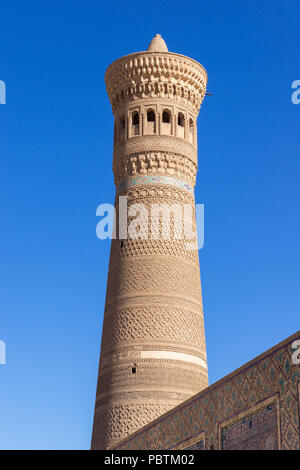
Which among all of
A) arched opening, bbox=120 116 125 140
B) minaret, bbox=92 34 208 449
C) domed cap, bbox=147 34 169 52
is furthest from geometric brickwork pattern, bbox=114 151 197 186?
domed cap, bbox=147 34 169 52

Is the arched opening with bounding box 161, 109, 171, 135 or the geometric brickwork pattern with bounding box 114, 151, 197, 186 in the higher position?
the arched opening with bounding box 161, 109, 171, 135

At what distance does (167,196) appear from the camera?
41.1ft

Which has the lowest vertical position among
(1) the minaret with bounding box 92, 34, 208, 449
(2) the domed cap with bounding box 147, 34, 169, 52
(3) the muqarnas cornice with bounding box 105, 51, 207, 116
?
(1) the minaret with bounding box 92, 34, 208, 449

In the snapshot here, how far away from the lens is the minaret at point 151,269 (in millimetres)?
11359

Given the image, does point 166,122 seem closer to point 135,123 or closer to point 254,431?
point 135,123

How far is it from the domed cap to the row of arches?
1176 mm

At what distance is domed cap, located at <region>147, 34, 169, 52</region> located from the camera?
45.0 ft

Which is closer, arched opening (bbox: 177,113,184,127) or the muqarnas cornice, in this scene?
the muqarnas cornice

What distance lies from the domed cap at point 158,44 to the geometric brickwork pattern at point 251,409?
7.09 meters

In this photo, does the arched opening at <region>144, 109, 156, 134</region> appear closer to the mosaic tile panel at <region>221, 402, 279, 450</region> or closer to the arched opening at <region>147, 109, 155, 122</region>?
the arched opening at <region>147, 109, 155, 122</region>

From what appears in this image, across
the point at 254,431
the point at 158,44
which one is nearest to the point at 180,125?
the point at 158,44

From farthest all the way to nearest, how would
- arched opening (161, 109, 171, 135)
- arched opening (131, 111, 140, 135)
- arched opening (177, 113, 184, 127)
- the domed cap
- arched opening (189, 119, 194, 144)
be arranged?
the domed cap
arched opening (189, 119, 194, 144)
arched opening (177, 113, 184, 127)
arched opening (131, 111, 140, 135)
arched opening (161, 109, 171, 135)
